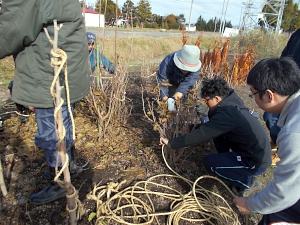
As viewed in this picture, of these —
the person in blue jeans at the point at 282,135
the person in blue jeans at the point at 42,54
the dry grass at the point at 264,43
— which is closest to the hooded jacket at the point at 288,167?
the person in blue jeans at the point at 282,135

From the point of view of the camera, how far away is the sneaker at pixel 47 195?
1.66m

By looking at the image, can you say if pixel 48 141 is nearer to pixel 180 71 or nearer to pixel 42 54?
pixel 42 54

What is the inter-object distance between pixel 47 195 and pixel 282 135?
1672 millimetres

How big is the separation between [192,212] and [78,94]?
1359 millimetres

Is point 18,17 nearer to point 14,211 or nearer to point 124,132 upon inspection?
point 14,211

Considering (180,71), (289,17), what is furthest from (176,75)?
(289,17)

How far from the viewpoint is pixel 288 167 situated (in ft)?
3.11

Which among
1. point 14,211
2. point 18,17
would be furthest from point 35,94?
point 14,211

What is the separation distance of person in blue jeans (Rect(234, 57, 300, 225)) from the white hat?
4.71ft

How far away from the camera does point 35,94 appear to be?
4.55 feet

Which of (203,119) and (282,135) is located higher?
(282,135)

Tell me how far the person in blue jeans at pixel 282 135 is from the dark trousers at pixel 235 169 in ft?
2.50

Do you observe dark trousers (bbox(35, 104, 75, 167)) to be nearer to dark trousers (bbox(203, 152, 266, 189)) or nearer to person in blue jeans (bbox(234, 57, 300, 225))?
person in blue jeans (bbox(234, 57, 300, 225))

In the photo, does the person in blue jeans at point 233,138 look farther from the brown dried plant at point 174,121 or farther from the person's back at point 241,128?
the brown dried plant at point 174,121
